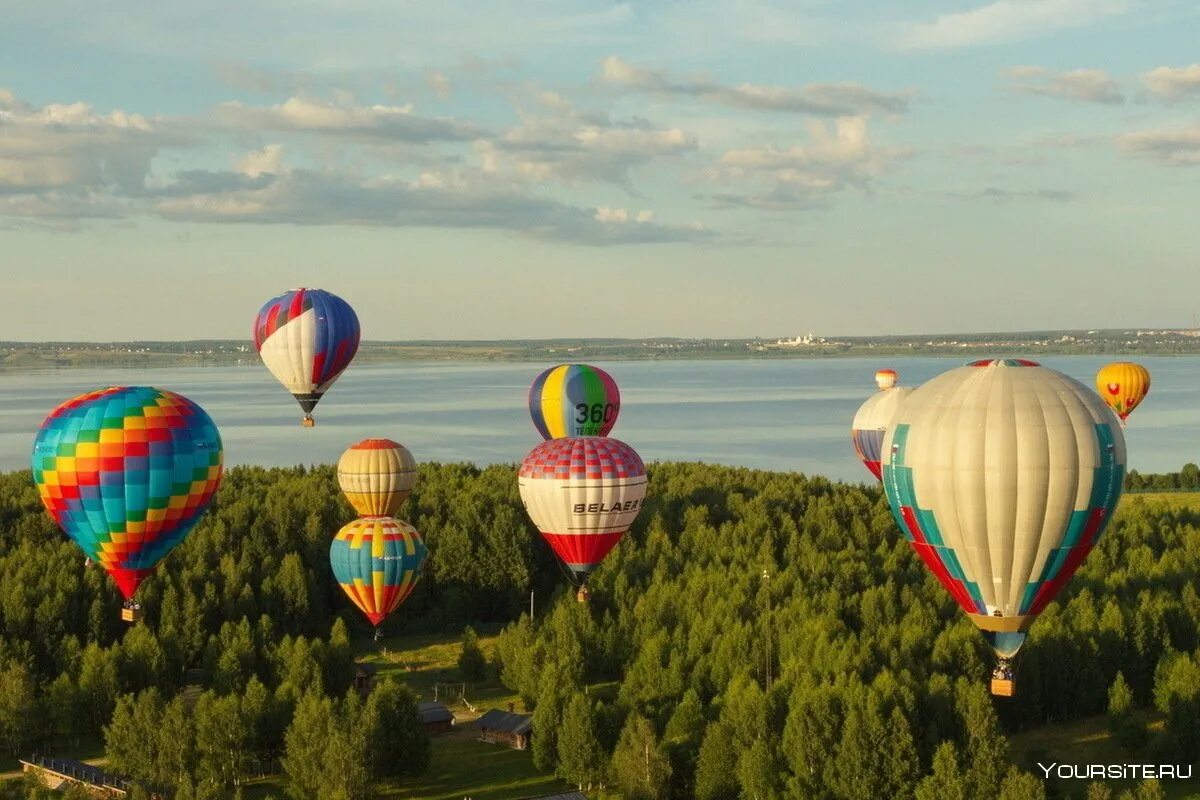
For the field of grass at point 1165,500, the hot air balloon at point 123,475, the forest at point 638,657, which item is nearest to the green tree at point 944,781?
the forest at point 638,657

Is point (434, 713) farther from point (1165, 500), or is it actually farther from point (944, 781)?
point (1165, 500)

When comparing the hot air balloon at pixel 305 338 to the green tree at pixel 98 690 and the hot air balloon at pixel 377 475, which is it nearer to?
the hot air balloon at pixel 377 475

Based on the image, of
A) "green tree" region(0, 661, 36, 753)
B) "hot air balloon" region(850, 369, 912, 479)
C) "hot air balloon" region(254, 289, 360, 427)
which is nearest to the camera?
"green tree" region(0, 661, 36, 753)

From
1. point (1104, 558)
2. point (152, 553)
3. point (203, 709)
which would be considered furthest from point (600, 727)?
point (1104, 558)

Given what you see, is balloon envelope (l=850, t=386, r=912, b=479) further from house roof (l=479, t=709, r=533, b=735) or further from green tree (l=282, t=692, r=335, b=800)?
green tree (l=282, t=692, r=335, b=800)

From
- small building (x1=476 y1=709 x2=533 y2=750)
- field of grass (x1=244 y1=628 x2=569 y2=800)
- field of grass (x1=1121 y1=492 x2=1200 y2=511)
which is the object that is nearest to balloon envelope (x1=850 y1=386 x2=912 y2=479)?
field of grass (x1=1121 y1=492 x2=1200 y2=511)

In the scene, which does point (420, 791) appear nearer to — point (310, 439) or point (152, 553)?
point (152, 553)

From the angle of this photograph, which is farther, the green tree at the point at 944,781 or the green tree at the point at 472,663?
the green tree at the point at 472,663
